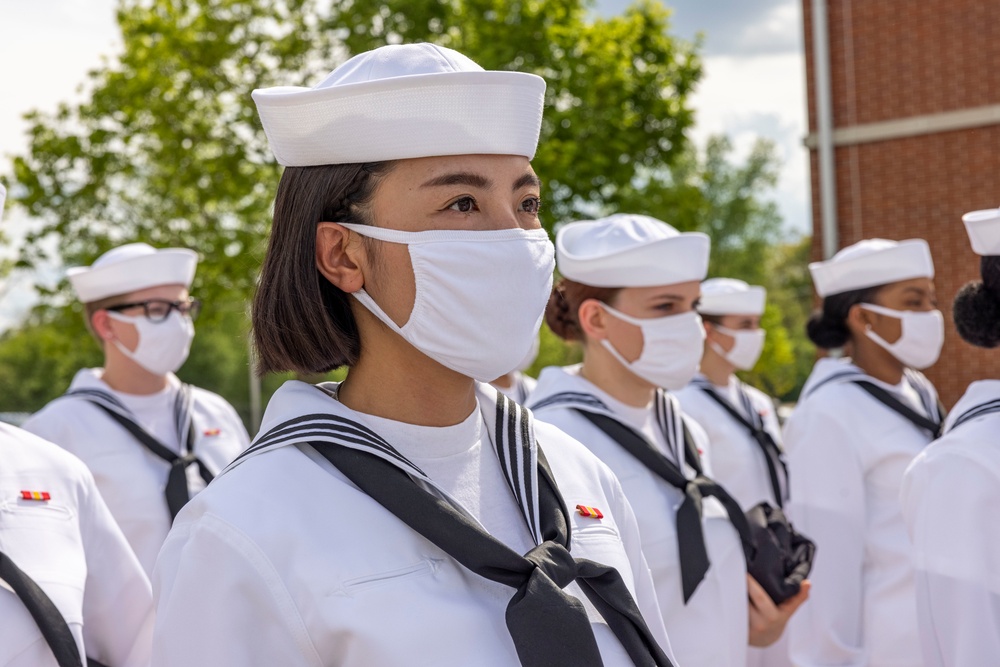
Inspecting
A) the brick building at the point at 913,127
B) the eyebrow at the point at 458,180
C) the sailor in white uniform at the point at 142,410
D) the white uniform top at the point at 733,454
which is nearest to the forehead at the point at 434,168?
the eyebrow at the point at 458,180

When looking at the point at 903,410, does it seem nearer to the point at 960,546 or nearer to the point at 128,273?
the point at 960,546

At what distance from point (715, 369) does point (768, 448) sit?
162 cm

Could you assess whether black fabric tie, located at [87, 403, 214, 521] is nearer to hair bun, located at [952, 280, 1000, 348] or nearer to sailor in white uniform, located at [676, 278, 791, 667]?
sailor in white uniform, located at [676, 278, 791, 667]

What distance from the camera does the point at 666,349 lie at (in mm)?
4391

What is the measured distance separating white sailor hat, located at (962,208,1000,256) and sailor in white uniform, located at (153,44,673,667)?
1973mm

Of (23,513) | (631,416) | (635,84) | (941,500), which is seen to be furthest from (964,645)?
(635,84)

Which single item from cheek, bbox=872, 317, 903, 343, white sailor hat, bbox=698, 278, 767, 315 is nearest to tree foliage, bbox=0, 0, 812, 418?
white sailor hat, bbox=698, 278, 767, 315

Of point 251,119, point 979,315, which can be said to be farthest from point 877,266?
point 251,119

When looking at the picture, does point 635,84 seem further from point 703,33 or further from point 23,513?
point 23,513

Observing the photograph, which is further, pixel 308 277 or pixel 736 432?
pixel 736 432

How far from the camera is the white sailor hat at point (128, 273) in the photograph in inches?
253

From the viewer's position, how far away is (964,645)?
327 centimetres

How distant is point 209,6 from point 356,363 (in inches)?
727

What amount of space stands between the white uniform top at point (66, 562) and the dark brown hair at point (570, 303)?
1861 mm
